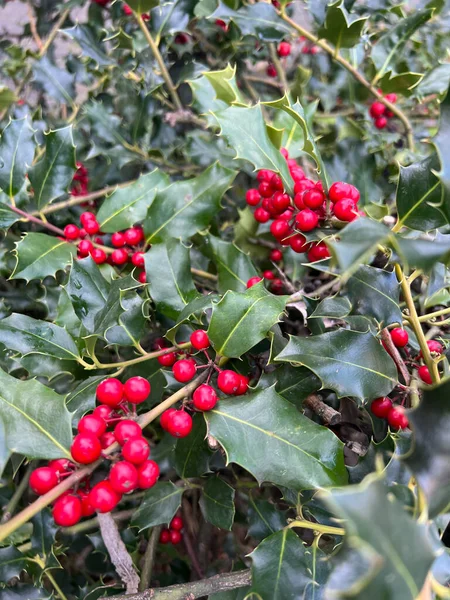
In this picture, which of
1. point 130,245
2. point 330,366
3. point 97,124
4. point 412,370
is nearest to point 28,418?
point 330,366

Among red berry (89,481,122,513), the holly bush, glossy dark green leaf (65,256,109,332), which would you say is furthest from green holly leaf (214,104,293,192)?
red berry (89,481,122,513)

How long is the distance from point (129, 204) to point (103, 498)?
71 cm

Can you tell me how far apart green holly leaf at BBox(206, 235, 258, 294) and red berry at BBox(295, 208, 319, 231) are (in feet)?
0.80

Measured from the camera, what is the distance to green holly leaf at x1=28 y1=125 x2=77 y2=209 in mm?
1098

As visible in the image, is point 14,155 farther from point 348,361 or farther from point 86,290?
point 348,361

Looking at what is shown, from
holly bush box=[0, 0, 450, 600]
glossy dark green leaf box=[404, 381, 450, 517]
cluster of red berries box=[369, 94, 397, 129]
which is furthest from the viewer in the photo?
cluster of red berries box=[369, 94, 397, 129]

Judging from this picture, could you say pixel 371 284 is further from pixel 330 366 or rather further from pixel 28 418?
pixel 28 418

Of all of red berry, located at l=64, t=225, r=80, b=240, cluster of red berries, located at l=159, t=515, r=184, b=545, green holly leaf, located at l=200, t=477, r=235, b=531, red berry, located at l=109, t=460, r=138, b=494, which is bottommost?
cluster of red berries, located at l=159, t=515, r=184, b=545

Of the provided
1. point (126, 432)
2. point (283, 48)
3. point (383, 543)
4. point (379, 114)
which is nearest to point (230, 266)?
point (126, 432)

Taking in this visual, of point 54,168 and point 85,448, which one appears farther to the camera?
point 54,168

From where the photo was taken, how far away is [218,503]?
964 millimetres

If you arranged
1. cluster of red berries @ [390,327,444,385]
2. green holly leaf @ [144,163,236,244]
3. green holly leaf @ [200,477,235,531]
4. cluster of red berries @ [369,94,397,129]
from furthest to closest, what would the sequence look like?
cluster of red berries @ [369,94,397,129], green holly leaf @ [144,163,236,244], green holly leaf @ [200,477,235,531], cluster of red berries @ [390,327,444,385]

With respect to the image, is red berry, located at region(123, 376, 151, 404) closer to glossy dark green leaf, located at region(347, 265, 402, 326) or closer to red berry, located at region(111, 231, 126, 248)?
glossy dark green leaf, located at region(347, 265, 402, 326)

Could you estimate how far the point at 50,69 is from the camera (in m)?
1.60
